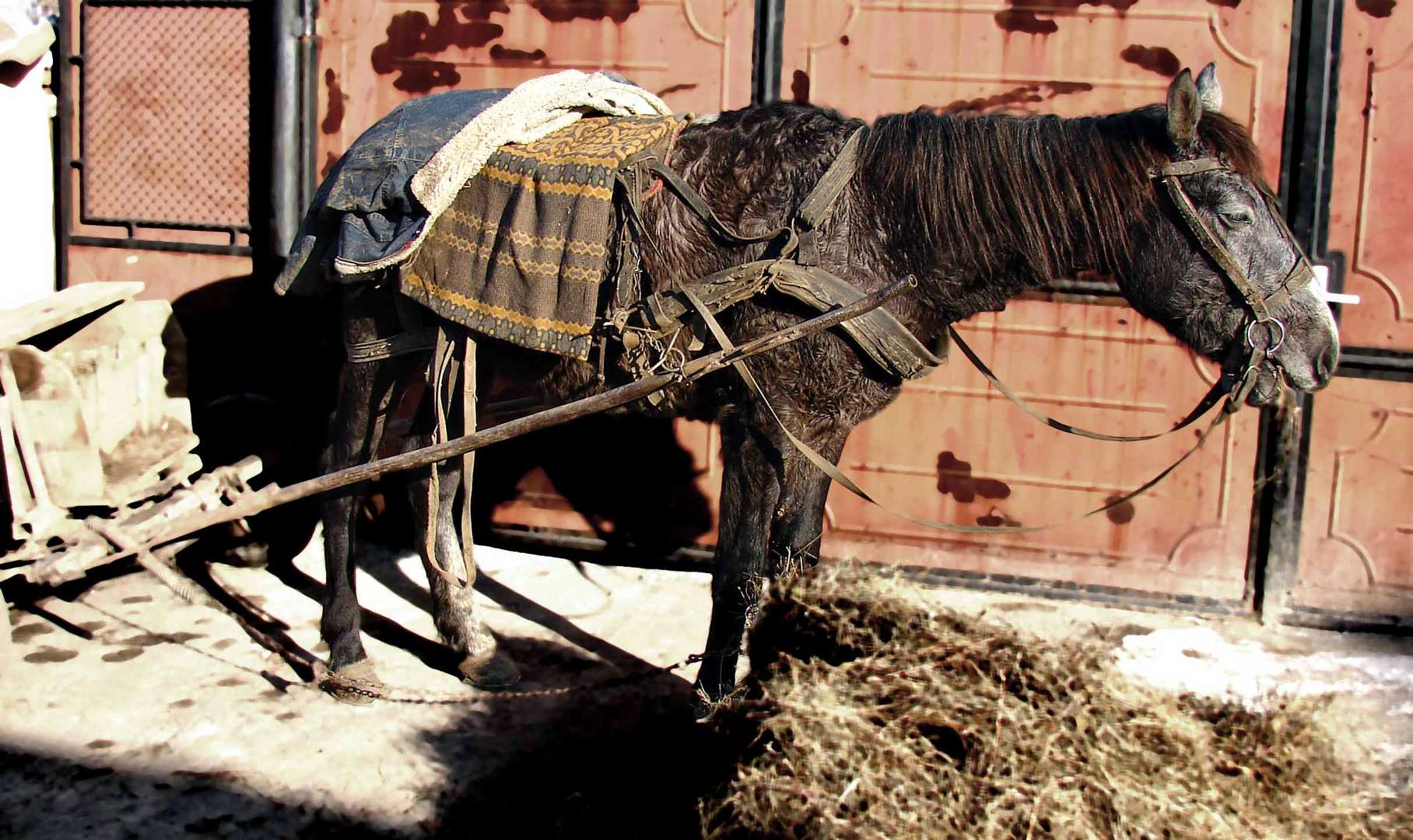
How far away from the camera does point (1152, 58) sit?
4398 mm

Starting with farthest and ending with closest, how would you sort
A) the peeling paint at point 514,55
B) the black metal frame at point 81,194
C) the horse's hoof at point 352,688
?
the black metal frame at point 81,194
the peeling paint at point 514,55
the horse's hoof at point 352,688

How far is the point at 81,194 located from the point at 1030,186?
4.41m

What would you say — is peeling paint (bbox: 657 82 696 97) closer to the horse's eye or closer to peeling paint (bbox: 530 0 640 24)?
peeling paint (bbox: 530 0 640 24)

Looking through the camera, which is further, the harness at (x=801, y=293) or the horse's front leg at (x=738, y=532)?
the horse's front leg at (x=738, y=532)

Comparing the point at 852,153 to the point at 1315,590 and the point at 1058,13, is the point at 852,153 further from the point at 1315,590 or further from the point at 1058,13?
the point at 1315,590

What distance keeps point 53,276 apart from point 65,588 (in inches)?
67.4

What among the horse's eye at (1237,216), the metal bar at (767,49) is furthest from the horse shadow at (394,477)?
the horse's eye at (1237,216)

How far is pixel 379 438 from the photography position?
3734mm

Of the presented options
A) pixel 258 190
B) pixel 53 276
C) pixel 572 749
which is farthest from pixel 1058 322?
pixel 53 276

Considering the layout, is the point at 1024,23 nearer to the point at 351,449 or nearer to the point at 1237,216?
the point at 1237,216

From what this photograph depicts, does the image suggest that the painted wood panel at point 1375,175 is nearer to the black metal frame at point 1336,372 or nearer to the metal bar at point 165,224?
the black metal frame at point 1336,372

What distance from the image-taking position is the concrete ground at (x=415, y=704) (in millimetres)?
2938

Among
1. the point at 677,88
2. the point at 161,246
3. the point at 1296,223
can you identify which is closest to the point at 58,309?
the point at 161,246

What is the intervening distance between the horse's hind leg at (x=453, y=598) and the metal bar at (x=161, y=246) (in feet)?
6.10
